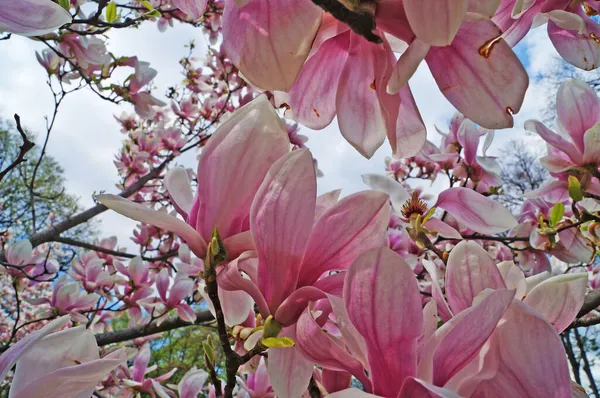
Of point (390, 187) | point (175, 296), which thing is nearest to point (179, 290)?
point (175, 296)

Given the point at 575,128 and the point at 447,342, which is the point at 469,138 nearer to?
the point at 575,128

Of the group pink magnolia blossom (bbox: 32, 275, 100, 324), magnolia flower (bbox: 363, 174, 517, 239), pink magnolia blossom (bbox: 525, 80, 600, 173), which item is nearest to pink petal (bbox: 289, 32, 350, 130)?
magnolia flower (bbox: 363, 174, 517, 239)

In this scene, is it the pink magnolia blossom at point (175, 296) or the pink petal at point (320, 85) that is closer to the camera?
the pink petal at point (320, 85)

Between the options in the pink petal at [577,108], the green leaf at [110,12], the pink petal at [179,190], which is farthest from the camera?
the green leaf at [110,12]

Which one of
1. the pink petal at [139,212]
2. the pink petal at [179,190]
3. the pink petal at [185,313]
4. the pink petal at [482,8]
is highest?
the pink petal at [185,313]

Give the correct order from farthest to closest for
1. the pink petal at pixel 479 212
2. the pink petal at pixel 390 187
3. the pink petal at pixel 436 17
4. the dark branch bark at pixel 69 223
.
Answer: the dark branch bark at pixel 69 223 → the pink petal at pixel 390 187 → the pink petal at pixel 479 212 → the pink petal at pixel 436 17

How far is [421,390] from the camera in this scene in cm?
31

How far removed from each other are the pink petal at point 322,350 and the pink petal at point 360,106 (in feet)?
0.54

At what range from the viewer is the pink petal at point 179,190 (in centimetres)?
50

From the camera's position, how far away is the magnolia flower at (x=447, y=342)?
32 cm

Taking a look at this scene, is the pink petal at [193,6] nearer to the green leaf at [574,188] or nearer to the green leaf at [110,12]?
the green leaf at [574,188]

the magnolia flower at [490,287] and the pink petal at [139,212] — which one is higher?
the pink petal at [139,212]

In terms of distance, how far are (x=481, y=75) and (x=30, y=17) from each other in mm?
407

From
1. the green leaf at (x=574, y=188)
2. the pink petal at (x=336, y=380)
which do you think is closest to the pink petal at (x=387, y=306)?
the pink petal at (x=336, y=380)
